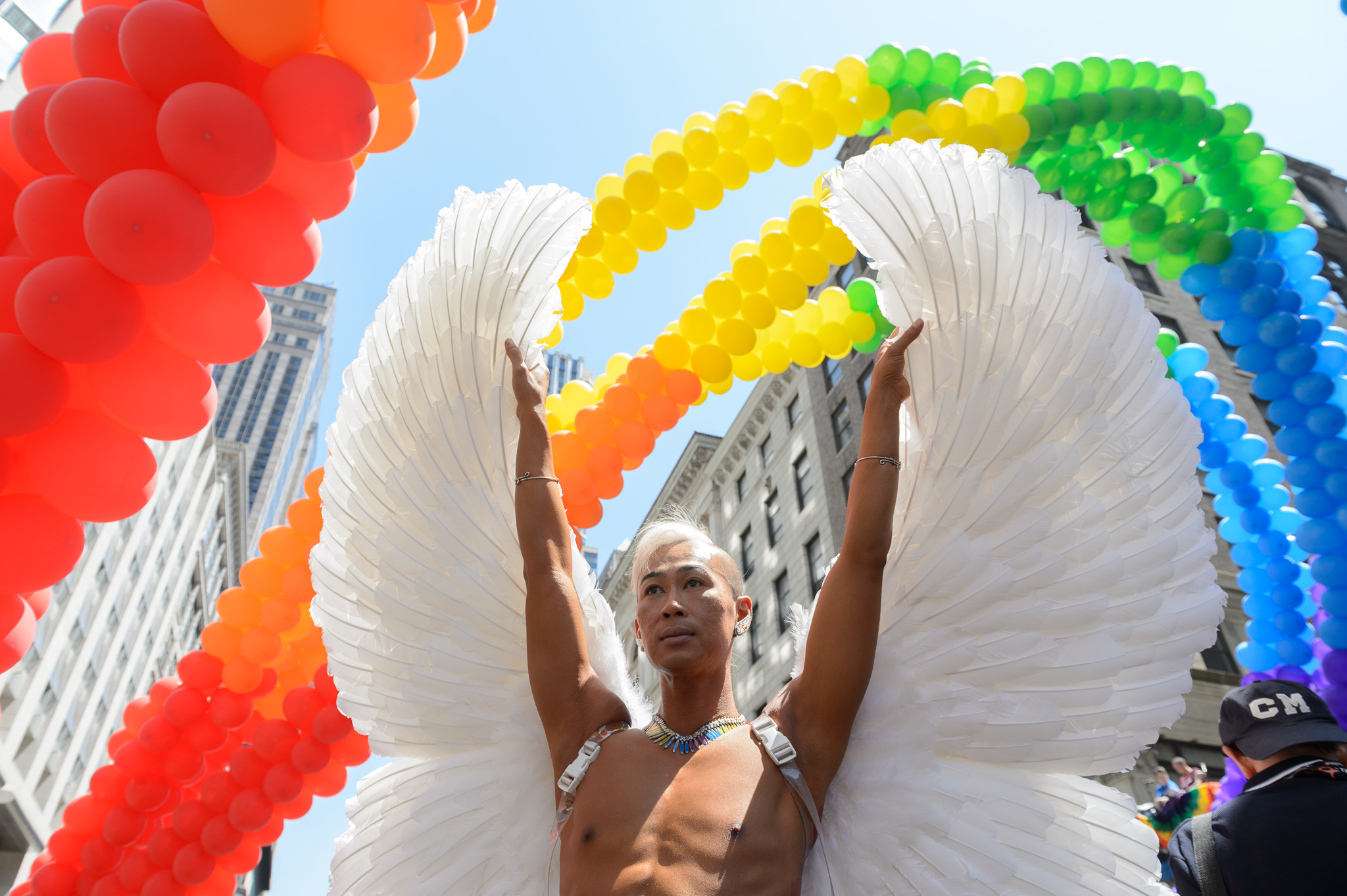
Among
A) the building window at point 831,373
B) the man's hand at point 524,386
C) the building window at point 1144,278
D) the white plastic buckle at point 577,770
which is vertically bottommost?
the white plastic buckle at point 577,770

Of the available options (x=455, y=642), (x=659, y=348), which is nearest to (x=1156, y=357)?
(x=455, y=642)

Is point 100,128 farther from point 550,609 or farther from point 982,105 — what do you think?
point 982,105

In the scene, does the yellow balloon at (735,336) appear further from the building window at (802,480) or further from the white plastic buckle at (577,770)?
the building window at (802,480)

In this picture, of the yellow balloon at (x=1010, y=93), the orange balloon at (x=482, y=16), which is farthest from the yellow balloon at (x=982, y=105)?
the orange balloon at (x=482, y=16)

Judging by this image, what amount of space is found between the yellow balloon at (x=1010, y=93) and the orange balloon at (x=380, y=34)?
3.10 metres

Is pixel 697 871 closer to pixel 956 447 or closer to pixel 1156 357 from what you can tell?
pixel 956 447

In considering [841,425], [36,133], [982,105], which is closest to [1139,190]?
[982,105]

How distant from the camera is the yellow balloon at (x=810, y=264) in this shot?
461 centimetres

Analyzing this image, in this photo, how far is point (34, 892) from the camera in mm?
4246

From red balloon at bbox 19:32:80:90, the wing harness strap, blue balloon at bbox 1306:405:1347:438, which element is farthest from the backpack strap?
red balloon at bbox 19:32:80:90

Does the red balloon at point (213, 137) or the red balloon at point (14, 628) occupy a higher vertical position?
the red balloon at point (213, 137)

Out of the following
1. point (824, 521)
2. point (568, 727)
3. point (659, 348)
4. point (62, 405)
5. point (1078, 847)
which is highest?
point (824, 521)

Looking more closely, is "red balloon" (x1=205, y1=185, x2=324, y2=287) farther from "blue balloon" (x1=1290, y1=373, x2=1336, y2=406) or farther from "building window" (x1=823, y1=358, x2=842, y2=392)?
"building window" (x1=823, y1=358, x2=842, y2=392)

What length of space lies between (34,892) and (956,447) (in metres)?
5.30
